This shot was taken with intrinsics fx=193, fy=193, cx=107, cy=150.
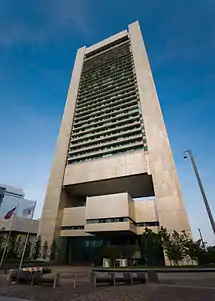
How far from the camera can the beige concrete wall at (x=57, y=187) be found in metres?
36.4

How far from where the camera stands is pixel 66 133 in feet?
158

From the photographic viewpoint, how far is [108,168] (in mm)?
37969

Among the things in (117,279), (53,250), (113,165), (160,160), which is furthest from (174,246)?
(53,250)

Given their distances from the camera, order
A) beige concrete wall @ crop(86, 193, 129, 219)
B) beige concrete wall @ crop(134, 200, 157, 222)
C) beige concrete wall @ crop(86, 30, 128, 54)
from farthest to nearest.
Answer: beige concrete wall @ crop(86, 30, 128, 54) < beige concrete wall @ crop(134, 200, 157, 222) < beige concrete wall @ crop(86, 193, 129, 219)

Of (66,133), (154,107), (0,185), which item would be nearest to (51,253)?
(66,133)

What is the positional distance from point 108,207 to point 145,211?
21.8 ft

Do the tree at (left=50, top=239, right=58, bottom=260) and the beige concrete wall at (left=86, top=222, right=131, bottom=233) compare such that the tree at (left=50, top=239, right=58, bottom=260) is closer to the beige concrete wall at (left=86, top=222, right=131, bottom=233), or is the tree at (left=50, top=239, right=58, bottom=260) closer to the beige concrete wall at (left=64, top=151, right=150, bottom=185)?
the beige concrete wall at (left=86, top=222, right=131, bottom=233)

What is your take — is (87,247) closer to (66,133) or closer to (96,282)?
(66,133)

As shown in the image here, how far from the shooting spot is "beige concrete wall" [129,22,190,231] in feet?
97.2

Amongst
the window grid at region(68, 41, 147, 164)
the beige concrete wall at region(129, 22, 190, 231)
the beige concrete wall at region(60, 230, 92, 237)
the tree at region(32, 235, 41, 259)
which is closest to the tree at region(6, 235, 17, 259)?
the tree at region(32, 235, 41, 259)

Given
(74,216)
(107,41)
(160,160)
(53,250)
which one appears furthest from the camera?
(107,41)

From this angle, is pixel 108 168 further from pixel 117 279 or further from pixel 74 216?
pixel 117 279

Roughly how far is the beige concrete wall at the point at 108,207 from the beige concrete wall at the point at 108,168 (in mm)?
4240

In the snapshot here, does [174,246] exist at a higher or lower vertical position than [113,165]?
lower
